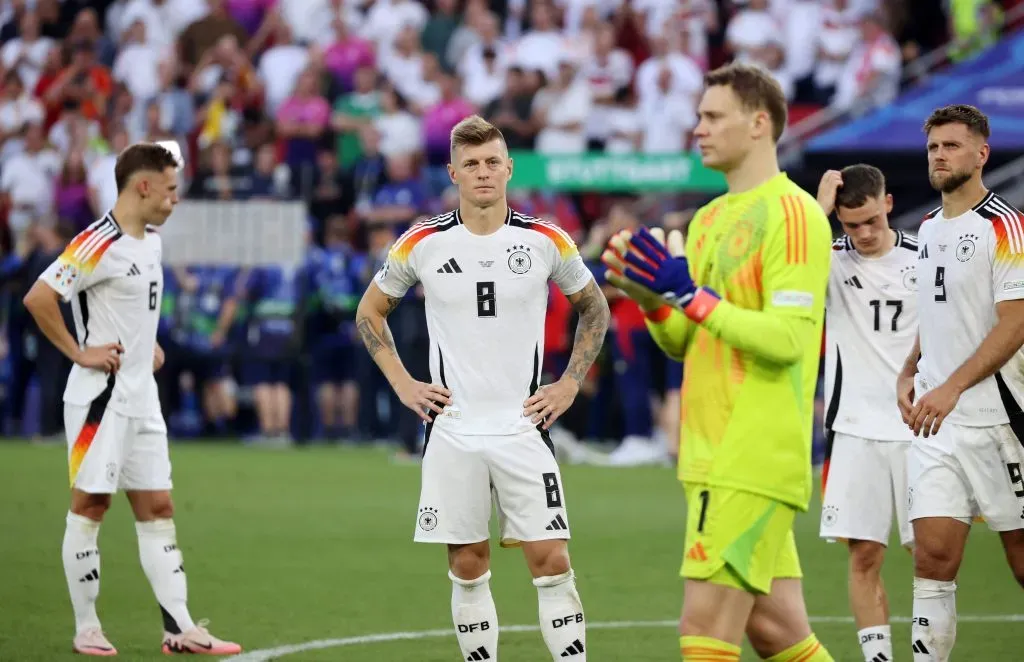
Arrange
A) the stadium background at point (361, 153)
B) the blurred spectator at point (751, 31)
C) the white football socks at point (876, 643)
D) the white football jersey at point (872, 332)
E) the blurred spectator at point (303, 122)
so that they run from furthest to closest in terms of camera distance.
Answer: the blurred spectator at point (303, 122), the blurred spectator at point (751, 31), the stadium background at point (361, 153), the white football jersey at point (872, 332), the white football socks at point (876, 643)

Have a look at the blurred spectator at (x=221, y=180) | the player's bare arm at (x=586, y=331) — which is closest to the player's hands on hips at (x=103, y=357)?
the player's bare arm at (x=586, y=331)

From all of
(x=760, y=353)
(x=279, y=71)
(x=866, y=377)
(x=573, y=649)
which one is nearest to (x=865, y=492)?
(x=866, y=377)

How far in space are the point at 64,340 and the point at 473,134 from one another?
2.70 meters

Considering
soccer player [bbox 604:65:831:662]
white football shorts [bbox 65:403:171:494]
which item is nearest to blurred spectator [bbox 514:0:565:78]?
white football shorts [bbox 65:403:171:494]

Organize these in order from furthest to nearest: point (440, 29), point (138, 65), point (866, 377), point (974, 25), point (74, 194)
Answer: point (138, 65) → point (440, 29) → point (74, 194) → point (974, 25) → point (866, 377)

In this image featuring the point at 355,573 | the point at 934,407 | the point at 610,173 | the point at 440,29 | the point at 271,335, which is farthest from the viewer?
the point at 440,29

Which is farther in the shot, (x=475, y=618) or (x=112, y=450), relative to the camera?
(x=112, y=450)

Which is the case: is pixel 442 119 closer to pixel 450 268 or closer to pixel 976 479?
pixel 450 268

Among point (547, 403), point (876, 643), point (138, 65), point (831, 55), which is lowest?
point (876, 643)

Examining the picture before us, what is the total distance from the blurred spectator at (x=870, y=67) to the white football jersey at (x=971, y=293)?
12.0m

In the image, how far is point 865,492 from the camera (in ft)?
25.3

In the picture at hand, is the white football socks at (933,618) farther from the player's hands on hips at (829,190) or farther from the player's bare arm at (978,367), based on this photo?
the player's hands on hips at (829,190)

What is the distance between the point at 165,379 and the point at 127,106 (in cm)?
475

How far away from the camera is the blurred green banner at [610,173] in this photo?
18.5 metres
